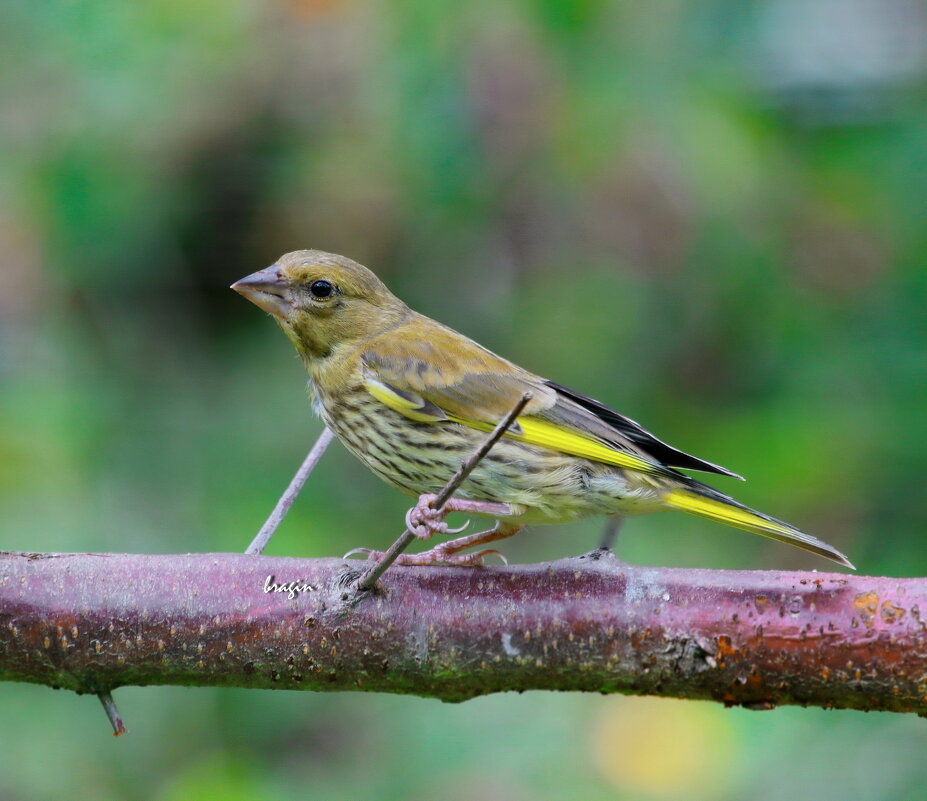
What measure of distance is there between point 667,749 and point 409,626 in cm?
128

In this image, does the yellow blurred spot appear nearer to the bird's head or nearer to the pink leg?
the pink leg

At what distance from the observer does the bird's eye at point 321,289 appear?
3.39 meters

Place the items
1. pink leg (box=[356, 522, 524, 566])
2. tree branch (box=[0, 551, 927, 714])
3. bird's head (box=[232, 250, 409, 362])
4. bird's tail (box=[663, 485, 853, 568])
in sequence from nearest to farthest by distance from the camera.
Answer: tree branch (box=[0, 551, 927, 714]) < bird's tail (box=[663, 485, 853, 568]) < pink leg (box=[356, 522, 524, 566]) < bird's head (box=[232, 250, 409, 362])

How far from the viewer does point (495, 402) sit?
3.11 metres

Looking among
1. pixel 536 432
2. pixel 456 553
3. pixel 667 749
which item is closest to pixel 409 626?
pixel 456 553

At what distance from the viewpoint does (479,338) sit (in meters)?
4.87

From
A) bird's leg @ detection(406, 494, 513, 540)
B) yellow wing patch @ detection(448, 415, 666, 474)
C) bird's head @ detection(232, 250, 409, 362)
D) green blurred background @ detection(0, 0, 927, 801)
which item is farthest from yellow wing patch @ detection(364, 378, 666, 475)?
green blurred background @ detection(0, 0, 927, 801)

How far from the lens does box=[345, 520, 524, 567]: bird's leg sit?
8.61ft

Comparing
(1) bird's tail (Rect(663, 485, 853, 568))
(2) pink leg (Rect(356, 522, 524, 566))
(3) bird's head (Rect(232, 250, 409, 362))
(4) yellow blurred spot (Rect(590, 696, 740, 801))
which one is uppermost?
(3) bird's head (Rect(232, 250, 409, 362))

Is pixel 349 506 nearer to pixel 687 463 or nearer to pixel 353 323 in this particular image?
pixel 353 323

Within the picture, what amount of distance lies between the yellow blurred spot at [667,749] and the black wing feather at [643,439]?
0.78 metres

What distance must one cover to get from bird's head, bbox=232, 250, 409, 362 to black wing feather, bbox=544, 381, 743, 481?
0.63 metres

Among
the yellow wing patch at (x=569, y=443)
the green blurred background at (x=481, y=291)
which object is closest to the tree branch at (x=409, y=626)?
the yellow wing patch at (x=569, y=443)

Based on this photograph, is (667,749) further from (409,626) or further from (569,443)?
(409,626)
